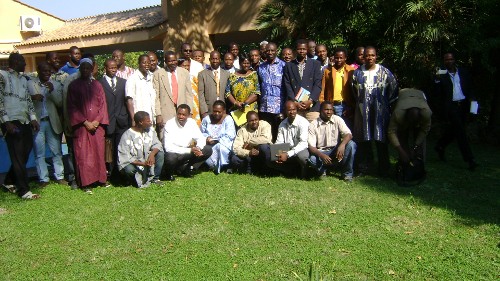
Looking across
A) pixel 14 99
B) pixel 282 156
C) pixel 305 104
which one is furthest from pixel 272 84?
pixel 14 99

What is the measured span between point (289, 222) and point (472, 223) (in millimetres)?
1906

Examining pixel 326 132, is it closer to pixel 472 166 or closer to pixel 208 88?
pixel 208 88

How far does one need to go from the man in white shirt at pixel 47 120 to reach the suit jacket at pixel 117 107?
692 millimetres

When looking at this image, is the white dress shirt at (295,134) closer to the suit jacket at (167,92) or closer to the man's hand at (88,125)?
the suit jacket at (167,92)

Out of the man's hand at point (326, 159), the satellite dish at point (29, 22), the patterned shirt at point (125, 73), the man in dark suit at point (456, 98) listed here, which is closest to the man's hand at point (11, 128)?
the patterned shirt at point (125, 73)

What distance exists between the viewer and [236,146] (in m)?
7.46

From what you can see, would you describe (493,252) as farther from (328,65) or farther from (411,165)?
(328,65)

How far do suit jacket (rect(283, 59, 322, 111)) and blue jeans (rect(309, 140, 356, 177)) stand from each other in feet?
2.93

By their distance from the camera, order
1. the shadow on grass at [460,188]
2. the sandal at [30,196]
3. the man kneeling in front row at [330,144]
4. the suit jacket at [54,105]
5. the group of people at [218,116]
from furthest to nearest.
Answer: the suit jacket at [54,105], the man kneeling in front row at [330,144], the group of people at [218,116], the sandal at [30,196], the shadow on grass at [460,188]

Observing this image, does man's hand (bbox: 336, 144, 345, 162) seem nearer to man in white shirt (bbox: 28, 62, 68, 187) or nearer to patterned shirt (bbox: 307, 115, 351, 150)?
patterned shirt (bbox: 307, 115, 351, 150)

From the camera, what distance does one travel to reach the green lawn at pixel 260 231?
407cm

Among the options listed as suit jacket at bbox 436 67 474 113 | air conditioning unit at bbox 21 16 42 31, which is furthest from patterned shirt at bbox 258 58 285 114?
air conditioning unit at bbox 21 16 42 31

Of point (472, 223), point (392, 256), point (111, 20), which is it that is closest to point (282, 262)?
point (392, 256)

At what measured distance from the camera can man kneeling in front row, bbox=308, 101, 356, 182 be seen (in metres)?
6.83
